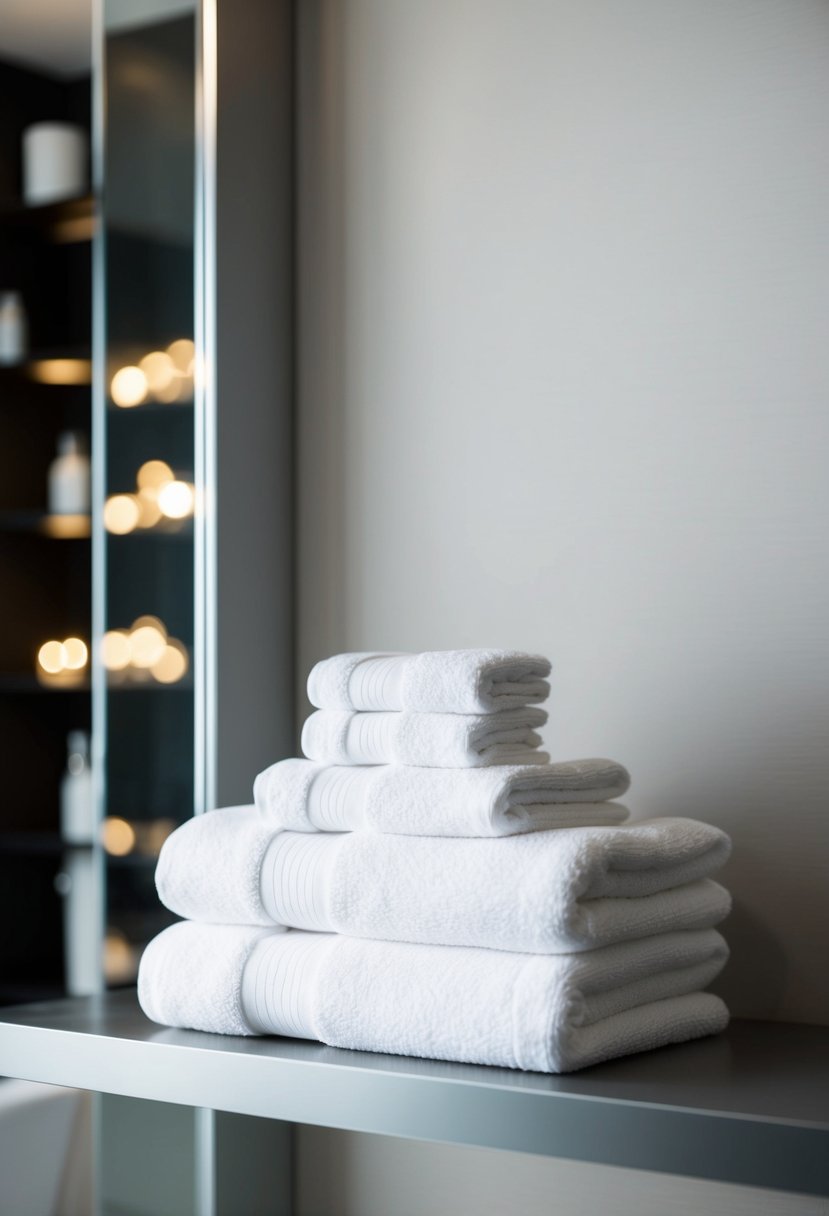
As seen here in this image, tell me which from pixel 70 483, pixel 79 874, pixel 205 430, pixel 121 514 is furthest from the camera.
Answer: pixel 70 483

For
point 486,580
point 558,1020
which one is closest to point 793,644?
point 486,580

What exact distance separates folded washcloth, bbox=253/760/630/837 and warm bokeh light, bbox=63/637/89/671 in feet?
4.41

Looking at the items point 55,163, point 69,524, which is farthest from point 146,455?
point 55,163

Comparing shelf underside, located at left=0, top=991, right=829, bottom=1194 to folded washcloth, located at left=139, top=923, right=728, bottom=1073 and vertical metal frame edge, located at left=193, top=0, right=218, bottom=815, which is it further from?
vertical metal frame edge, located at left=193, top=0, right=218, bottom=815

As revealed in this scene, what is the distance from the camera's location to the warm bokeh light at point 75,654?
2234 mm

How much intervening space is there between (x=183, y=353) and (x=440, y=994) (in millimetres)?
709

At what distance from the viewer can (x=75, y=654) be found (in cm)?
225

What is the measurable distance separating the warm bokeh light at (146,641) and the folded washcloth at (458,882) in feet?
1.15

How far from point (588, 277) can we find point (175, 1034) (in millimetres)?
686

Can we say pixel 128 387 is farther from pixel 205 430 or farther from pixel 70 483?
pixel 70 483

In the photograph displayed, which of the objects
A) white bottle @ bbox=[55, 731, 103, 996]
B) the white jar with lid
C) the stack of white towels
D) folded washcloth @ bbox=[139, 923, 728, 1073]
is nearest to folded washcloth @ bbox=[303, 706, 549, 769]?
the stack of white towels

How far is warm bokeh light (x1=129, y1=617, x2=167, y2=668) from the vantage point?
1.31 m

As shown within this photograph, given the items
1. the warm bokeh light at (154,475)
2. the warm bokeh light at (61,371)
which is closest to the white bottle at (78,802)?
the warm bokeh light at (61,371)

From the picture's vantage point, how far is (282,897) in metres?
0.91
